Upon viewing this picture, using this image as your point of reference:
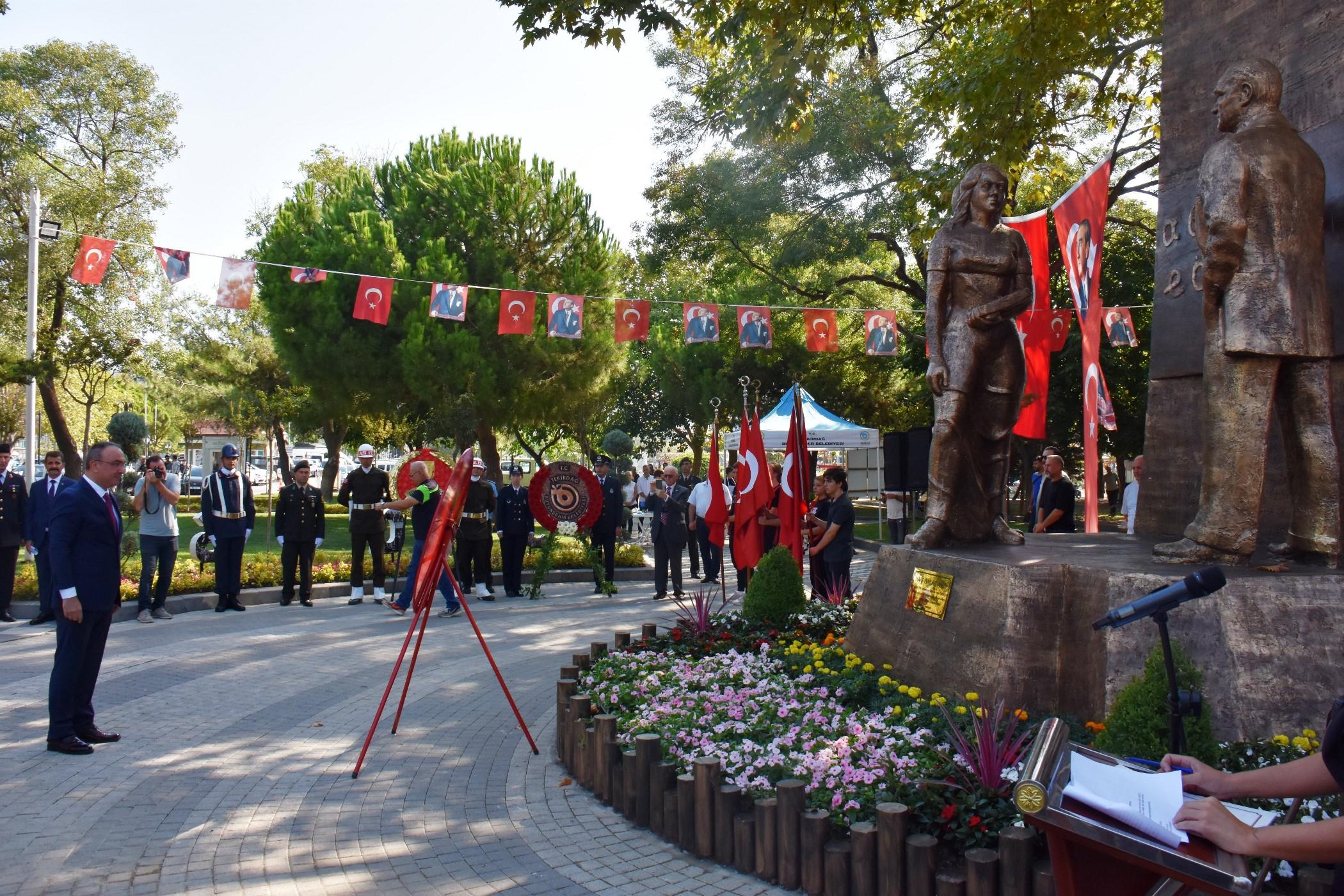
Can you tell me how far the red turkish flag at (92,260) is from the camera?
13.0 meters

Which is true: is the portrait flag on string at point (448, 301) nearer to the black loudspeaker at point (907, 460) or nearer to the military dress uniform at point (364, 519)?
the military dress uniform at point (364, 519)

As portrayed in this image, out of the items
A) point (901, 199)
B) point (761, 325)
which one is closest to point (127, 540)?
point (761, 325)

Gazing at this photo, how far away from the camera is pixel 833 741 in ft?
15.8

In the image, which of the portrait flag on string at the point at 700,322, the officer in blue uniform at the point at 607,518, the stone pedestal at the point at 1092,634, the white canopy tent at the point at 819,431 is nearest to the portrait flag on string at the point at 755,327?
the portrait flag on string at the point at 700,322

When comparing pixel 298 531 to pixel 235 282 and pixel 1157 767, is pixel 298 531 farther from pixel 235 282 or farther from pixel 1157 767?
pixel 1157 767

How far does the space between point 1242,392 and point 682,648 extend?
13.2 ft

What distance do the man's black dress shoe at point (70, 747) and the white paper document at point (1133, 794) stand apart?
5.97 meters

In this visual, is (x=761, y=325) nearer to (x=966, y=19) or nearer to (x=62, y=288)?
(x=966, y=19)

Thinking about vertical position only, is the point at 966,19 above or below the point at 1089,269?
above

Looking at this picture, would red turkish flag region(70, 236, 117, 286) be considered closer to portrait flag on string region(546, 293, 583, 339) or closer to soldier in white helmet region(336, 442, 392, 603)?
soldier in white helmet region(336, 442, 392, 603)

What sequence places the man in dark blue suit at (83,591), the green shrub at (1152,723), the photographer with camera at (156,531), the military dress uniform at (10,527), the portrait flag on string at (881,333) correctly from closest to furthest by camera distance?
the green shrub at (1152,723) → the man in dark blue suit at (83,591) → the military dress uniform at (10,527) → the photographer with camera at (156,531) → the portrait flag on string at (881,333)

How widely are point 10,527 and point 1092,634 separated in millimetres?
11225

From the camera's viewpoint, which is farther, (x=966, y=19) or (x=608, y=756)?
(x=966, y=19)

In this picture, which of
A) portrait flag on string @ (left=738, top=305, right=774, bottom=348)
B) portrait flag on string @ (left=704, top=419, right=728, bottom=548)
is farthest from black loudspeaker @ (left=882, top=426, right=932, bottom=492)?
portrait flag on string @ (left=704, top=419, right=728, bottom=548)
